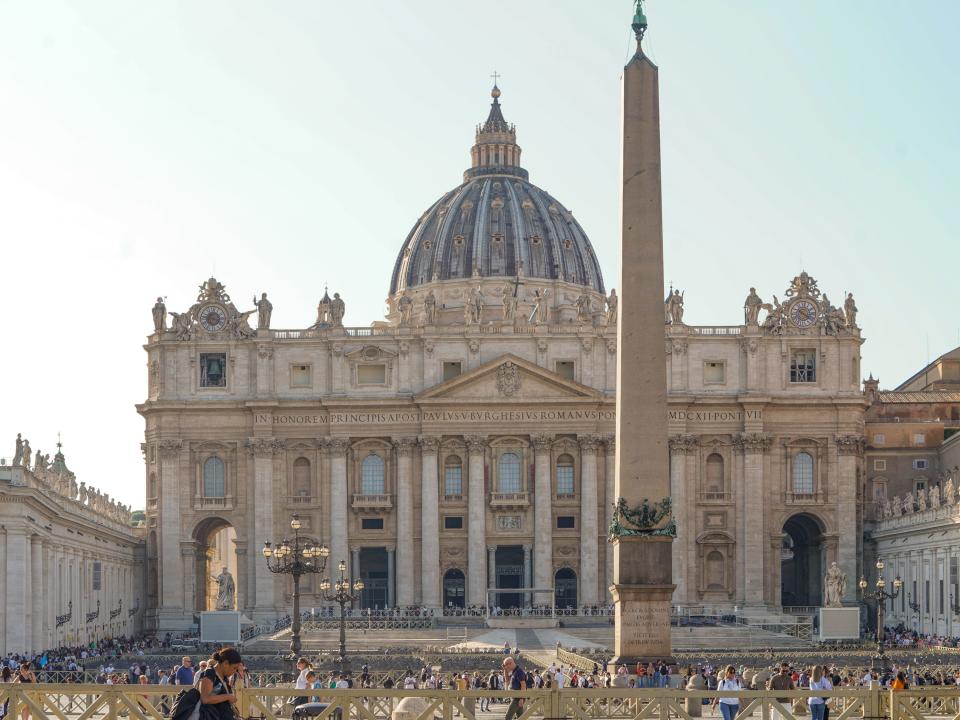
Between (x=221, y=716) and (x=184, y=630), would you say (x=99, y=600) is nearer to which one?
(x=184, y=630)

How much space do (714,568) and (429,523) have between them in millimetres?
14661

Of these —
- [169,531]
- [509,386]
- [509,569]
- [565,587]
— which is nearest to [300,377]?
[169,531]

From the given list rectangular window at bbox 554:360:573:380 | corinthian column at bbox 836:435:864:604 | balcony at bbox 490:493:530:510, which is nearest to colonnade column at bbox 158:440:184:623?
balcony at bbox 490:493:530:510

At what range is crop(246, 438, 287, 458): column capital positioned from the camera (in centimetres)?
9319

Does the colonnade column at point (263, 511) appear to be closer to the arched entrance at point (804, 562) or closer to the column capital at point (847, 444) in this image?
the arched entrance at point (804, 562)

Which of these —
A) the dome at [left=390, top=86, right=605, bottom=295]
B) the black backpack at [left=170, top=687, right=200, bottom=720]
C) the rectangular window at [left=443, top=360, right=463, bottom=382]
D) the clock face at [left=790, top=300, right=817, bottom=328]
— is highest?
the dome at [left=390, top=86, right=605, bottom=295]

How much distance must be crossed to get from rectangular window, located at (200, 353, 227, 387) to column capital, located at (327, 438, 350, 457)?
6349mm

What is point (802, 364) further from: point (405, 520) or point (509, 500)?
point (405, 520)

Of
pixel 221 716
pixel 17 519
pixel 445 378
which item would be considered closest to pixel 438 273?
pixel 445 378

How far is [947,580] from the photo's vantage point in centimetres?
7531

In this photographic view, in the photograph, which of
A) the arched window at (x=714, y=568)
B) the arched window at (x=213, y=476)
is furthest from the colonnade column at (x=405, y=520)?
the arched window at (x=714, y=568)

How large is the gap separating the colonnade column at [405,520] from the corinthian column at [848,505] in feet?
70.2

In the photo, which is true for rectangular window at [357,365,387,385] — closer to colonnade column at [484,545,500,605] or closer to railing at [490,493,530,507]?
railing at [490,493,530,507]

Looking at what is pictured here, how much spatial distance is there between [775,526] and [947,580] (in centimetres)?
1831
